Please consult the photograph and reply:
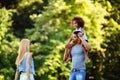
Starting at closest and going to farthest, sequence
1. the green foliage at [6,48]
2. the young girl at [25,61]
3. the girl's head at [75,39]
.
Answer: the girl's head at [75,39]
the young girl at [25,61]
the green foliage at [6,48]

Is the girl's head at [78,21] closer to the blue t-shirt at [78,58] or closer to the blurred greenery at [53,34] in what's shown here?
the blue t-shirt at [78,58]

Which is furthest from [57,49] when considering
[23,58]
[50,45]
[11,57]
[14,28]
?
[23,58]

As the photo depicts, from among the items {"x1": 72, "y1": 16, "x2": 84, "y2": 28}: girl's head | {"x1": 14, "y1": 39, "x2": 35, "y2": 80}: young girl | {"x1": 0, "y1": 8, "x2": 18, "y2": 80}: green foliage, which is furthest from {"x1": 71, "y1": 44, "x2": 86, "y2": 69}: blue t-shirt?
{"x1": 0, "y1": 8, "x2": 18, "y2": 80}: green foliage

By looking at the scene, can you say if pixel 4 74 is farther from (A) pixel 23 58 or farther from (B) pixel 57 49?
(A) pixel 23 58

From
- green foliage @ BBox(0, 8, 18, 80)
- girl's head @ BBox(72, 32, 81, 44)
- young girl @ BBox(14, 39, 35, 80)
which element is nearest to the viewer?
girl's head @ BBox(72, 32, 81, 44)

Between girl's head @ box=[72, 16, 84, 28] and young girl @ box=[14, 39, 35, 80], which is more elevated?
girl's head @ box=[72, 16, 84, 28]

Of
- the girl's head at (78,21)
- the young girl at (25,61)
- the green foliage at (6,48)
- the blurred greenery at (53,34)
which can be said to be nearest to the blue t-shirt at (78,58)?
the girl's head at (78,21)

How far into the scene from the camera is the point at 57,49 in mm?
22844

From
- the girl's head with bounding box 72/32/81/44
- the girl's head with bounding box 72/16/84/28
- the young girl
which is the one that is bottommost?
the young girl

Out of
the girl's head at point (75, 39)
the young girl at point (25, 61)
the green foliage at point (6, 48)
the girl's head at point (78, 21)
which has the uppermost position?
the girl's head at point (78, 21)

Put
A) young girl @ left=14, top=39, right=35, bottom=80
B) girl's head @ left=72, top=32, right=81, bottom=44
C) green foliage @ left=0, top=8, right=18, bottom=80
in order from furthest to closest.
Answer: green foliage @ left=0, top=8, right=18, bottom=80, young girl @ left=14, top=39, right=35, bottom=80, girl's head @ left=72, top=32, right=81, bottom=44

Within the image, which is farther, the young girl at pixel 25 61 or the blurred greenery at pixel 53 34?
the blurred greenery at pixel 53 34

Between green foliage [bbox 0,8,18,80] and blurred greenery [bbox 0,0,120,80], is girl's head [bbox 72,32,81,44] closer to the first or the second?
blurred greenery [bbox 0,0,120,80]

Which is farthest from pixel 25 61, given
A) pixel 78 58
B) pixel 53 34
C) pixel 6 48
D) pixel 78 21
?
pixel 53 34
